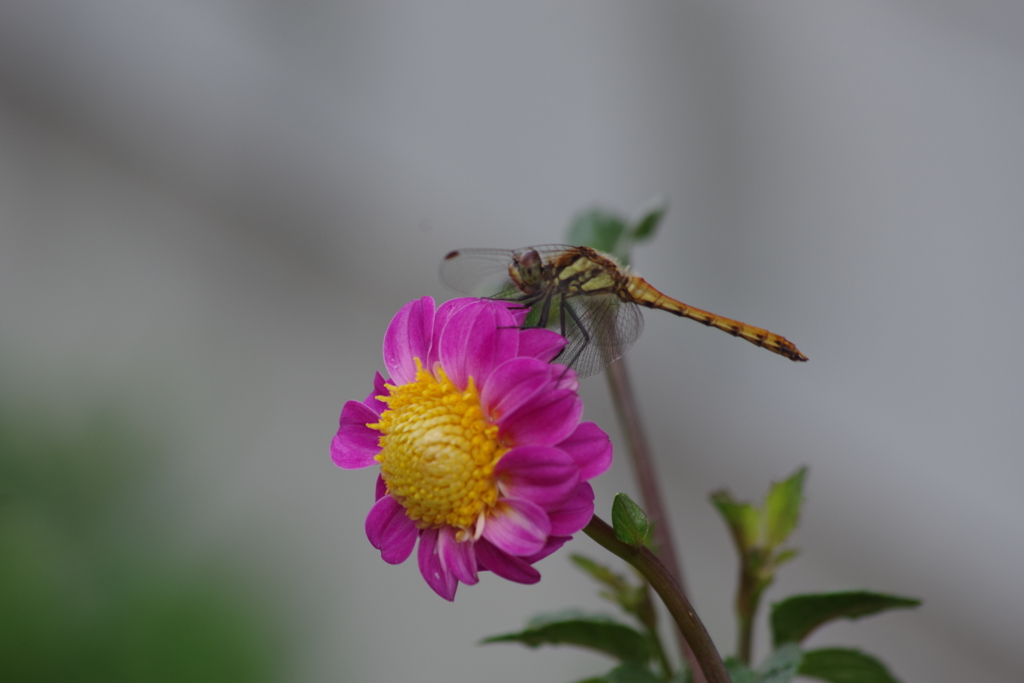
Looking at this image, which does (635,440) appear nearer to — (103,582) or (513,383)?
(513,383)

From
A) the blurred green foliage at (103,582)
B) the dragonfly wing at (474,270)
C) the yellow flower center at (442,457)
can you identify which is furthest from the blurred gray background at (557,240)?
the yellow flower center at (442,457)

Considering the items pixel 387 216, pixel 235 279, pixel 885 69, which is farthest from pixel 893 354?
pixel 235 279

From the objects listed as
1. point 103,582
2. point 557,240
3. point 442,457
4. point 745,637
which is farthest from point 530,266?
point 557,240

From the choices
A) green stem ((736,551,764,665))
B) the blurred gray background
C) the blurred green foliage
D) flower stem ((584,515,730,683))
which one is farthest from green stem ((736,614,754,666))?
the blurred gray background

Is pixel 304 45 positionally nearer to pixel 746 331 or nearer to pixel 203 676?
pixel 203 676

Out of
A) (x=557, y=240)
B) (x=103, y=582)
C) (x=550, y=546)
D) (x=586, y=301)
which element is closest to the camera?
(x=550, y=546)

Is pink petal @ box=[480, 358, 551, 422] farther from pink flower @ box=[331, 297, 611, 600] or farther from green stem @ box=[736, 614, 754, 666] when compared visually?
green stem @ box=[736, 614, 754, 666]
